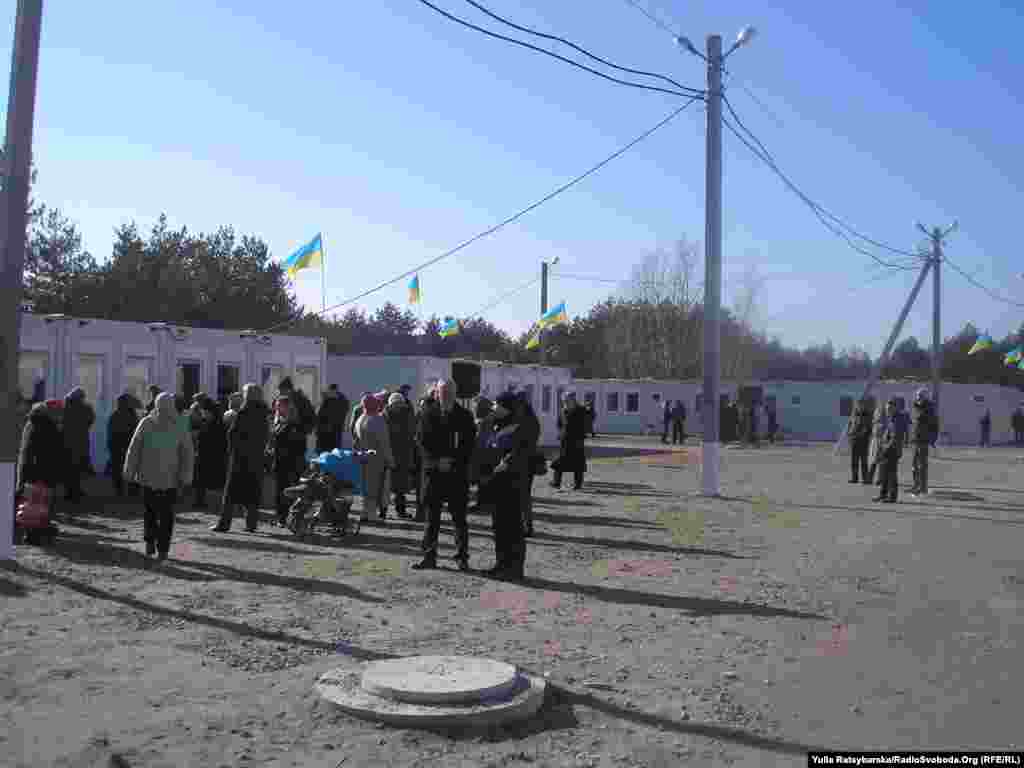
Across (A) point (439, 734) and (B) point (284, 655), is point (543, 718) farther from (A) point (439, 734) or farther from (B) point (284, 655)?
(B) point (284, 655)

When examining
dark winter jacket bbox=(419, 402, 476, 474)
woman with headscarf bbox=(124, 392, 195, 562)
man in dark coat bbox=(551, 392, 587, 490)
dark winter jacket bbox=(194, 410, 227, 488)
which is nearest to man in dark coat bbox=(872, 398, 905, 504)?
man in dark coat bbox=(551, 392, 587, 490)

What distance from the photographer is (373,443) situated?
13.0 meters

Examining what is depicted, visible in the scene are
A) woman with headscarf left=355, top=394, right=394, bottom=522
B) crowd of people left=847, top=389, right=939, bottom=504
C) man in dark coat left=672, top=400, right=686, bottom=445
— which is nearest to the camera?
woman with headscarf left=355, top=394, right=394, bottom=522

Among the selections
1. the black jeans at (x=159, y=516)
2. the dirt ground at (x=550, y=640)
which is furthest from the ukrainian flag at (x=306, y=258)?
the black jeans at (x=159, y=516)

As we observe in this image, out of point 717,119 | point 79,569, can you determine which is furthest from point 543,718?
point 717,119

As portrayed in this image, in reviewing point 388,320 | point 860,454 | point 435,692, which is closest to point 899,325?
point 860,454

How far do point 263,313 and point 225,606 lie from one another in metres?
46.4

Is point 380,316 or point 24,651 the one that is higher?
point 380,316

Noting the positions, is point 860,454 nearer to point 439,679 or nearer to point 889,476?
point 889,476

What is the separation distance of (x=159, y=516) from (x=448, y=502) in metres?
2.84

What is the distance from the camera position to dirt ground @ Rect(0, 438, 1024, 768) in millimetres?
5023

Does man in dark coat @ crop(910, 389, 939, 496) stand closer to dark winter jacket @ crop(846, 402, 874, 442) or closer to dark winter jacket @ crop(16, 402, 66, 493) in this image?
dark winter jacket @ crop(846, 402, 874, 442)

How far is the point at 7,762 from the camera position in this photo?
181 inches

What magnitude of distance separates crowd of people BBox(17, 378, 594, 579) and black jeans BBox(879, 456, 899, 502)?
517 centimetres
